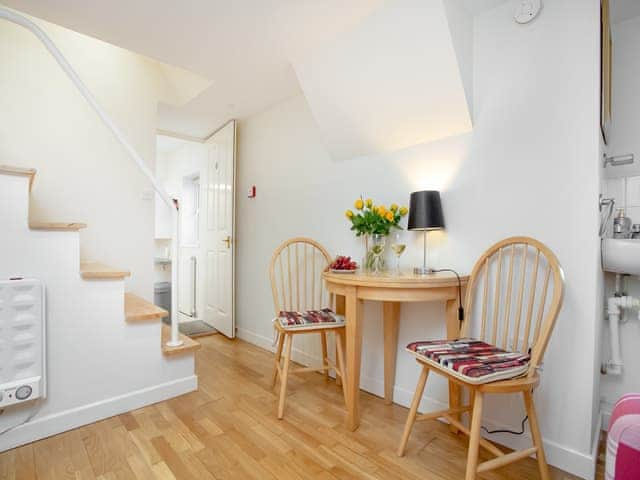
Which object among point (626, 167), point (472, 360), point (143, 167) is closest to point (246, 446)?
point (472, 360)

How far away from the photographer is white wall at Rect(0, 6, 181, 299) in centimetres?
216

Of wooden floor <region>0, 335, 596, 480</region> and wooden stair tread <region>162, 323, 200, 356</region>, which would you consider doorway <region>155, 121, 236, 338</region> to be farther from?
wooden floor <region>0, 335, 596, 480</region>

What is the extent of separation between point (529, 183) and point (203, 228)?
129 inches

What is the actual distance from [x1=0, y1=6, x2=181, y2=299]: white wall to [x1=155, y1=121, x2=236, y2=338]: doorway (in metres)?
0.55

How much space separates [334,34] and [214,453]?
7.39 ft

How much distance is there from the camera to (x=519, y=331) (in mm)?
1525

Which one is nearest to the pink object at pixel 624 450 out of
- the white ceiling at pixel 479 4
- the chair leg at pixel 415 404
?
the chair leg at pixel 415 404

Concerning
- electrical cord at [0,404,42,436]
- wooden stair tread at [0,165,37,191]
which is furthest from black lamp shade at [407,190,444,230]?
electrical cord at [0,404,42,436]

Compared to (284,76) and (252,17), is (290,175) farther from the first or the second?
(252,17)

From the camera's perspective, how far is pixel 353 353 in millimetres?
1617

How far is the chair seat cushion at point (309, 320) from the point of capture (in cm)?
177

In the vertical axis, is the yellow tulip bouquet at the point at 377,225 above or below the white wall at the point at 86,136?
below

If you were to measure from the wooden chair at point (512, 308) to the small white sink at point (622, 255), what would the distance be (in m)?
0.24

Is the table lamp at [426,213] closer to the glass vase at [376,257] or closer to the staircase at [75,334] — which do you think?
the glass vase at [376,257]
